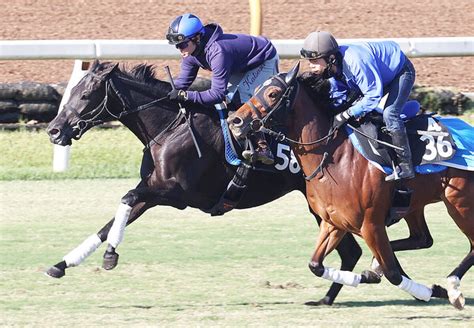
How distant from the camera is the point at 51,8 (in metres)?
21.4

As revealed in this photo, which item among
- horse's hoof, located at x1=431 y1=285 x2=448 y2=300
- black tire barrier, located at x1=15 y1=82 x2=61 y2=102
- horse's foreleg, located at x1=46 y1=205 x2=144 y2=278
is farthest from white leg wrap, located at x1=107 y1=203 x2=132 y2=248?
black tire barrier, located at x1=15 y1=82 x2=61 y2=102

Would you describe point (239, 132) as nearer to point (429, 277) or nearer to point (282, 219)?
point (429, 277)

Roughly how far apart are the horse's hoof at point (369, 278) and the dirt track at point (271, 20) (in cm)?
915

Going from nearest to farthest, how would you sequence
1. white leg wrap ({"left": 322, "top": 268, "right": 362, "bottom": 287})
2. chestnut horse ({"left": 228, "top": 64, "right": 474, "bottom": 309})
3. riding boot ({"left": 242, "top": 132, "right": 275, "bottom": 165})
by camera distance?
1. chestnut horse ({"left": 228, "top": 64, "right": 474, "bottom": 309})
2. white leg wrap ({"left": 322, "top": 268, "right": 362, "bottom": 287})
3. riding boot ({"left": 242, "top": 132, "right": 275, "bottom": 165})

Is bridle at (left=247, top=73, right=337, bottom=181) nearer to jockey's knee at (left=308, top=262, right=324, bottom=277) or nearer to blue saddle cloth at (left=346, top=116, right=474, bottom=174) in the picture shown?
blue saddle cloth at (left=346, top=116, right=474, bottom=174)

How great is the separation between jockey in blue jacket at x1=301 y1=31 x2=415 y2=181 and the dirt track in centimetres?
936

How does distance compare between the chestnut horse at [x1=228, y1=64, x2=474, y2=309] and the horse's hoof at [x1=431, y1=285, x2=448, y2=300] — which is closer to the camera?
the chestnut horse at [x1=228, y1=64, x2=474, y2=309]

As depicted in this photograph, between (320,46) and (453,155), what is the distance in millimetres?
1352

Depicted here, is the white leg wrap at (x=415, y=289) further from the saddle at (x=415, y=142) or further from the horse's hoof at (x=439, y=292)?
the saddle at (x=415, y=142)

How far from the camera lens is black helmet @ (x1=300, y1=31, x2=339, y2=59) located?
8.91 meters

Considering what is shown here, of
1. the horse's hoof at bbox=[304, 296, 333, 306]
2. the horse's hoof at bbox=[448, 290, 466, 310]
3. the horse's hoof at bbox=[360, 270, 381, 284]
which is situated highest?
the horse's hoof at bbox=[448, 290, 466, 310]

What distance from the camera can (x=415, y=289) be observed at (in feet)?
29.2

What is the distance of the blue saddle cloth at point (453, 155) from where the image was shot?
8969 millimetres

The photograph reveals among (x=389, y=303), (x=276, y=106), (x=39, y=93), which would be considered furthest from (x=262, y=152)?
(x=39, y=93)
